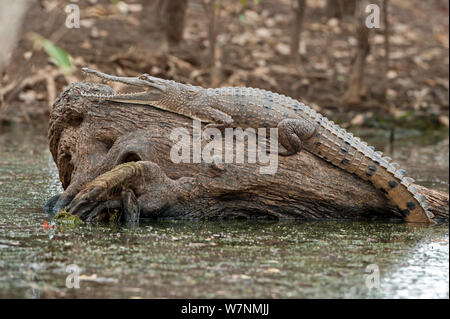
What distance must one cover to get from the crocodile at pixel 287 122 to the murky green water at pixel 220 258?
16.6 inches

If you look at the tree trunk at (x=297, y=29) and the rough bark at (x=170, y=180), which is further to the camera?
the tree trunk at (x=297, y=29)

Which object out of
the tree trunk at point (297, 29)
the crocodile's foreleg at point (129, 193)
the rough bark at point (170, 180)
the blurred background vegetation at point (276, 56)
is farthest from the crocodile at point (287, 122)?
the tree trunk at point (297, 29)

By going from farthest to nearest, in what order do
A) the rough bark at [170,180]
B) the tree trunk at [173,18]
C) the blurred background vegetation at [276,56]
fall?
the tree trunk at [173,18] → the blurred background vegetation at [276,56] → the rough bark at [170,180]

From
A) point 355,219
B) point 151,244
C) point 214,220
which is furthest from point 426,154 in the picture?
point 151,244

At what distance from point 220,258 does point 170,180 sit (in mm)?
Result: 1733

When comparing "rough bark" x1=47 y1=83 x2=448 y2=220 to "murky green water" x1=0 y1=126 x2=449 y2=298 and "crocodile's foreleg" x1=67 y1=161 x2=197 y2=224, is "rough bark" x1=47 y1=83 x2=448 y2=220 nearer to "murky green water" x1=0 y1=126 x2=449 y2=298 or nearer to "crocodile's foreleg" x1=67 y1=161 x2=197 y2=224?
"crocodile's foreleg" x1=67 y1=161 x2=197 y2=224

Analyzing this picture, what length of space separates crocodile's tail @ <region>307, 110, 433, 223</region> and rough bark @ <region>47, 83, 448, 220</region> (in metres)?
0.10

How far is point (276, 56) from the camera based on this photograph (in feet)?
64.1

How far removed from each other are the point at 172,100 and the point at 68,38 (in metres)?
10.8

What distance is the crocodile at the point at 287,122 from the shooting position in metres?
7.99

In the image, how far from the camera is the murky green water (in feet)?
17.7

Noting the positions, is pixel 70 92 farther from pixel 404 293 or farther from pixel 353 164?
pixel 404 293

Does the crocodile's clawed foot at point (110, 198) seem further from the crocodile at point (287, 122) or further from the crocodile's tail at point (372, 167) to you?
the crocodile's tail at point (372, 167)

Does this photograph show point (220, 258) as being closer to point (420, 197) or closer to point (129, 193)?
point (129, 193)
